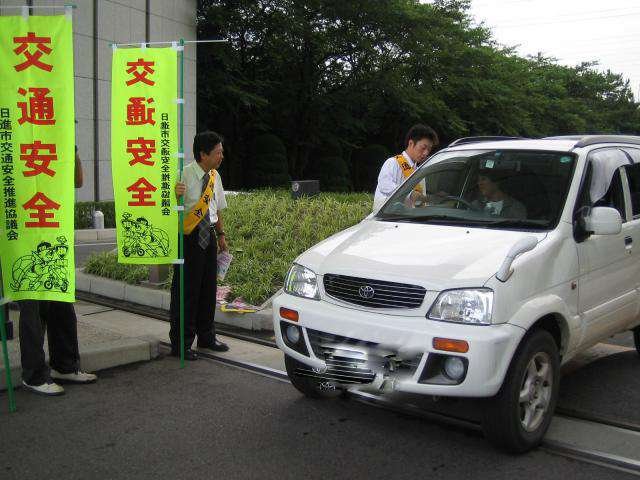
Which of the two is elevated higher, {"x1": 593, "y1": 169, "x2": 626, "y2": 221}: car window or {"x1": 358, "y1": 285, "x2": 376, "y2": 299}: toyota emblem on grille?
{"x1": 593, "y1": 169, "x2": 626, "y2": 221}: car window

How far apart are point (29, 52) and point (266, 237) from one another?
4.97 meters

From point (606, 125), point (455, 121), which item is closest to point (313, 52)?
point (455, 121)

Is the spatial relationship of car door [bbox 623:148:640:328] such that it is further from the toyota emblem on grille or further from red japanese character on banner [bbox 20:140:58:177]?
red japanese character on banner [bbox 20:140:58:177]

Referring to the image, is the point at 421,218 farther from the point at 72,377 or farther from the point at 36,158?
the point at 72,377

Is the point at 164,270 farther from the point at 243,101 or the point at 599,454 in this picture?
the point at 243,101

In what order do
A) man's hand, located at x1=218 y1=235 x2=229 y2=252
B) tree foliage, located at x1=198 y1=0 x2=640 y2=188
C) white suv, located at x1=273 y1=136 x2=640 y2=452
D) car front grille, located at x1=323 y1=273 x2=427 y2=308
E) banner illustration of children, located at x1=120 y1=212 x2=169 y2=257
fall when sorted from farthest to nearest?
tree foliage, located at x1=198 y1=0 x2=640 y2=188 < man's hand, located at x1=218 y1=235 x2=229 y2=252 < banner illustration of children, located at x1=120 y1=212 x2=169 y2=257 < car front grille, located at x1=323 y1=273 x2=427 y2=308 < white suv, located at x1=273 y1=136 x2=640 y2=452

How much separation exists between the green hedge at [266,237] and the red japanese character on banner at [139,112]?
2628 millimetres

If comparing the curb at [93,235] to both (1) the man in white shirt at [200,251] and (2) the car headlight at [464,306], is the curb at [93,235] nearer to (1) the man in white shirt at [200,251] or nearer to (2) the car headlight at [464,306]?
(1) the man in white shirt at [200,251]

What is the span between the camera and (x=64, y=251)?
4.76 m

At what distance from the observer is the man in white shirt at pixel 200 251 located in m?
5.99

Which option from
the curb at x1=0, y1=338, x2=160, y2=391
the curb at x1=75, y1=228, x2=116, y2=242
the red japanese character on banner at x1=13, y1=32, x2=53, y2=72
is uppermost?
the red japanese character on banner at x1=13, y1=32, x2=53, y2=72

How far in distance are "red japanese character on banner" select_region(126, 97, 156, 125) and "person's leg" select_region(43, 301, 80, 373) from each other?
1613 mm

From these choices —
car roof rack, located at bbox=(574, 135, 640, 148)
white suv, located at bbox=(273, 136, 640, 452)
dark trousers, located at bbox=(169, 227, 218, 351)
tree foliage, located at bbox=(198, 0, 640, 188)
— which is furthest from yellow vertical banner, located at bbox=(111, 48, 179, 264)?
tree foliage, located at bbox=(198, 0, 640, 188)

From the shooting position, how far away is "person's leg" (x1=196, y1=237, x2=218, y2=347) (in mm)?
6238
